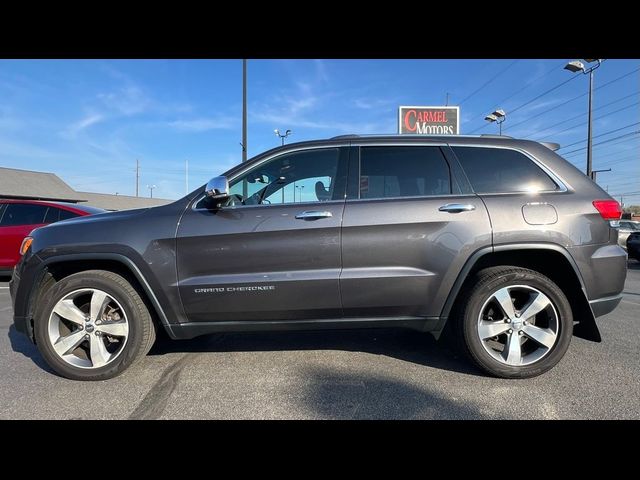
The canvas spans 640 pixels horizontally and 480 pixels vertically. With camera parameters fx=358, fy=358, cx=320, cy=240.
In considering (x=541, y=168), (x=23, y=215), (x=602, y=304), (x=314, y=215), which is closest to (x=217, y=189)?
(x=314, y=215)

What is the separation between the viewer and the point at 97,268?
304 centimetres

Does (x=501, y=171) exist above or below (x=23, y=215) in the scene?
above

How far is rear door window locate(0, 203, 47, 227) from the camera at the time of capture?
7262 millimetres

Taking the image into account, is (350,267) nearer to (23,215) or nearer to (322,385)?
(322,385)

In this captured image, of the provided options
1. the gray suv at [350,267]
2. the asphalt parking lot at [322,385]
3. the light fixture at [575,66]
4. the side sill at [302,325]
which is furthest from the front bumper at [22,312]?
the light fixture at [575,66]

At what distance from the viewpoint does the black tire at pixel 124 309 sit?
9.42 ft

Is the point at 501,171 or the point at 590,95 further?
the point at 590,95

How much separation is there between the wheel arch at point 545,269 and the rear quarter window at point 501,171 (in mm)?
507

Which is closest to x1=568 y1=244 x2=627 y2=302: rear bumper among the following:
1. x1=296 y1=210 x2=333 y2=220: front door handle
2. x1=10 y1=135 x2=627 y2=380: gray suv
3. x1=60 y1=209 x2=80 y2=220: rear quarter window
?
x1=10 y1=135 x2=627 y2=380: gray suv

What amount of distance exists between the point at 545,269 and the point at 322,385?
2125 mm

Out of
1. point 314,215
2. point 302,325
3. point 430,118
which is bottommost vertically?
point 302,325

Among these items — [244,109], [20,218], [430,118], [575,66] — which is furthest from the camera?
[430,118]
